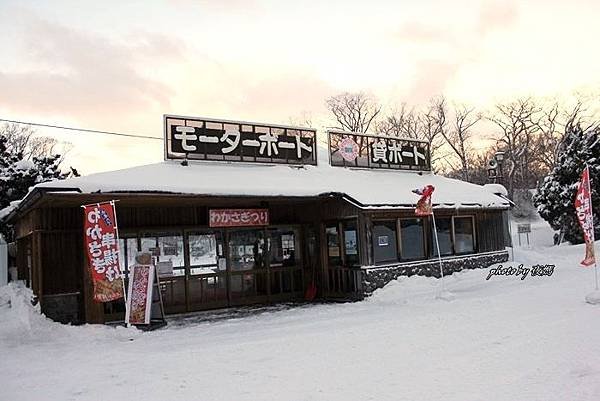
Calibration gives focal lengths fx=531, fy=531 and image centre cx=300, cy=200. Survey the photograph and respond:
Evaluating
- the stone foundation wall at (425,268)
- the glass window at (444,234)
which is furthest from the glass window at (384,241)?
the glass window at (444,234)

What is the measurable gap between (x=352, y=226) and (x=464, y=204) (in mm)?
3690

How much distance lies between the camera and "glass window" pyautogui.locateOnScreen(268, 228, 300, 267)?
43.7ft

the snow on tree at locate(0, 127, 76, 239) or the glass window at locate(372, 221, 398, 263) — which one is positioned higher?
the snow on tree at locate(0, 127, 76, 239)

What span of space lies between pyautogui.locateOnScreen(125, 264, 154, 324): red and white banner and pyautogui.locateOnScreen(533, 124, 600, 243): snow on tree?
16.8m

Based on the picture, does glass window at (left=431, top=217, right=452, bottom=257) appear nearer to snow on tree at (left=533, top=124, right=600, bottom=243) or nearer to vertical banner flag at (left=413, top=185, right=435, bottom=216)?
vertical banner flag at (left=413, top=185, right=435, bottom=216)

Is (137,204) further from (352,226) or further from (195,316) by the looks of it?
(352,226)

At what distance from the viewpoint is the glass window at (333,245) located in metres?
13.1

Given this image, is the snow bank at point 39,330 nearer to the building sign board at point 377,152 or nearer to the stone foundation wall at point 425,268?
the stone foundation wall at point 425,268

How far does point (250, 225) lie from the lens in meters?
12.6

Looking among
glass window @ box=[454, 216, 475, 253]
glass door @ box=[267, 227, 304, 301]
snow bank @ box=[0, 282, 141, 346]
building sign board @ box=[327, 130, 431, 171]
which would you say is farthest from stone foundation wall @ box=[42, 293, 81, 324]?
glass window @ box=[454, 216, 475, 253]

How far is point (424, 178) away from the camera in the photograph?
16.6 meters

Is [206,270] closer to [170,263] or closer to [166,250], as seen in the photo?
[170,263]

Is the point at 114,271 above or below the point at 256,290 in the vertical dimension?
above

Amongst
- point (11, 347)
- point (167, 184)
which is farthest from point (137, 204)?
point (11, 347)
